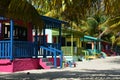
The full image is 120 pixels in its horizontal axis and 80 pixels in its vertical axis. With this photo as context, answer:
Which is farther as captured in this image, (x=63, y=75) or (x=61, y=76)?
(x=63, y=75)

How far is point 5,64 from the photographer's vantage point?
20500 millimetres

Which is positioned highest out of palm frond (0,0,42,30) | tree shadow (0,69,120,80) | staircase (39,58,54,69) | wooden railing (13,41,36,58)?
palm frond (0,0,42,30)

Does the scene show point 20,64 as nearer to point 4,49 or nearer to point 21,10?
point 4,49

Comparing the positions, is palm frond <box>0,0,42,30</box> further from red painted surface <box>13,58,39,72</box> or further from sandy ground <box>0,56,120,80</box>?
red painted surface <box>13,58,39,72</box>

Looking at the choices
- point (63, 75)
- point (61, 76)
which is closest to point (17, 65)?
point (63, 75)

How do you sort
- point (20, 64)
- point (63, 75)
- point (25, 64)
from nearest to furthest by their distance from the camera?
point (63, 75) < point (20, 64) < point (25, 64)

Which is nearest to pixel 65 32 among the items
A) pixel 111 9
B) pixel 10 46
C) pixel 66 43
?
pixel 66 43

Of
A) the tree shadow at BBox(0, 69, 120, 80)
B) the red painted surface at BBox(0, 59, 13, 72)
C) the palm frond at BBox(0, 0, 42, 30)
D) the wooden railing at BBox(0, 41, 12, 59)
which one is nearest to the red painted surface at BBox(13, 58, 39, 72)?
the red painted surface at BBox(0, 59, 13, 72)

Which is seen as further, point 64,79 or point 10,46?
point 10,46

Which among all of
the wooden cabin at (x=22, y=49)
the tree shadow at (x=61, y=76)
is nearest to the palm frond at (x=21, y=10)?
the tree shadow at (x=61, y=76)

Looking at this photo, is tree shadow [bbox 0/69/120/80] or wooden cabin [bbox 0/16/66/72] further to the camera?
wooden cabin [bbox 0/16/66/72]

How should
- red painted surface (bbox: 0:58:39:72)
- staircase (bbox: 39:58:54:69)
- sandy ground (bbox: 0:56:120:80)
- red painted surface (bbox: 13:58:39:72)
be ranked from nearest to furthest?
sandy ground (bbox: 0:56:120:80) → red painted surface (bbox: 0:58:39:72) → red painted surface (bbox: 13:58:39:72) → staircase (bbox: 39:58:54:69)

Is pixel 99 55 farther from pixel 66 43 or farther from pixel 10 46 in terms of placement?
pixel 10 46

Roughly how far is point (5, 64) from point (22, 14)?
7.74 metres
